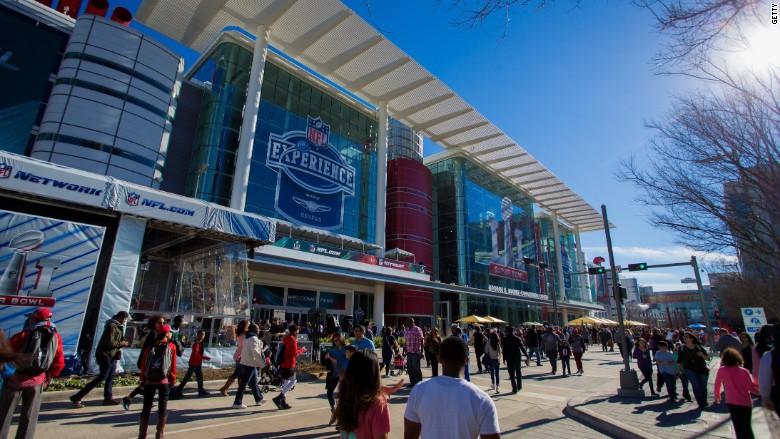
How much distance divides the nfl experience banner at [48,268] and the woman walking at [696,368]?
14193mm

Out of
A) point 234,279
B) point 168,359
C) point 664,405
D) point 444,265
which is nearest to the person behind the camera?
point 168,359

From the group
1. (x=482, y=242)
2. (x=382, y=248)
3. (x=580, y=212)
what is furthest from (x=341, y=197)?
(x=580, y=212)

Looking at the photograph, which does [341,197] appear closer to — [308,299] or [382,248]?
[382,248]

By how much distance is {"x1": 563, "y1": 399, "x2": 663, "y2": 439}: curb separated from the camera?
19.9 ft

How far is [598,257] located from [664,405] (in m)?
68.8

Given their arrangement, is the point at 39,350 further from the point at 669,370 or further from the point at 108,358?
the point at 669,370

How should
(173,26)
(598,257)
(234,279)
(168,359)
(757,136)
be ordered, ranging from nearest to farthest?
(168,359) < (757,136) < (234,279) < (173,26) < (598,257)

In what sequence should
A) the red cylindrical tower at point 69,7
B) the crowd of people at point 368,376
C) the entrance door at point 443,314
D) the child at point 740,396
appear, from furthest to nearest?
the entrance door at point 443,314 → the red cylindrical tower at point 69,7 → the child at point 740,396 → the crowd of people at point 368,376

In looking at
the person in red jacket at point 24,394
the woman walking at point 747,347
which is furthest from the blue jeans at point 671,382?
the person in red jacket at point 24,394

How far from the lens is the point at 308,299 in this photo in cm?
2830

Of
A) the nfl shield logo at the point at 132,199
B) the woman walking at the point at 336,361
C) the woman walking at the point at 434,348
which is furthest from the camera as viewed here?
the woman walking at the point at 434,348

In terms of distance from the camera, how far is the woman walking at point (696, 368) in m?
7.87

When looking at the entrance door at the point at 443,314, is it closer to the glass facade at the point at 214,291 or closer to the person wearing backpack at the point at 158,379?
the glass facade at the point at 214,291

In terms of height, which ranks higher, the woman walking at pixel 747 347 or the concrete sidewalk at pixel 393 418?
the woman walking at pixel 747 347
